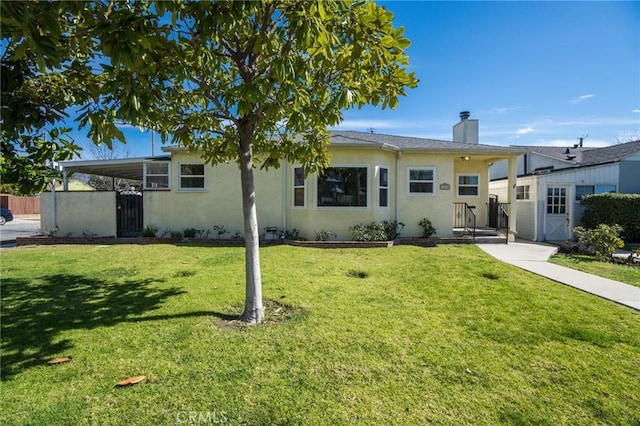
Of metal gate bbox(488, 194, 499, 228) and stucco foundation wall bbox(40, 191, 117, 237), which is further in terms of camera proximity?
metal gate bbox(488, 194, 499, 228)

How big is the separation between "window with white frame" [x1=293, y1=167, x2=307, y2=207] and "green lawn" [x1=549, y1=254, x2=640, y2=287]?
7.80 m

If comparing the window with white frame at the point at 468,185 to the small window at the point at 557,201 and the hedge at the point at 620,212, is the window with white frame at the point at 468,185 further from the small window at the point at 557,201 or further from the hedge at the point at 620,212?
the hedge at the point at 620,212

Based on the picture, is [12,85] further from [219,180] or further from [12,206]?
[12,206]

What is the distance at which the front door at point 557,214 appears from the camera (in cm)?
1248

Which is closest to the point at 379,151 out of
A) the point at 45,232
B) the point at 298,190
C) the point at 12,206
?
the point at 298,190

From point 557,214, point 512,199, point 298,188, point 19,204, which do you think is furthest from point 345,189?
point 19,204

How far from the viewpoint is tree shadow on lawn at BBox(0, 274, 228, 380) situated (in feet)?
11.3

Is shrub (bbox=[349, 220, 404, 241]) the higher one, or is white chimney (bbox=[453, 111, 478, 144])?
white chimney (bbox=[453, 111, 478, 144])

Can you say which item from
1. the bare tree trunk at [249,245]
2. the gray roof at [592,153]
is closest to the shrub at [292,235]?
the bare tree trunk at [249,245]

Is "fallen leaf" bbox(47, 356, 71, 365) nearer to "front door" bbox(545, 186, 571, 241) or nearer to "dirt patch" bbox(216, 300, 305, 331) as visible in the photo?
"dirt patch" bbox(216, 300, 305, 331)

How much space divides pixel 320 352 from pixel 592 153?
22.4 meters

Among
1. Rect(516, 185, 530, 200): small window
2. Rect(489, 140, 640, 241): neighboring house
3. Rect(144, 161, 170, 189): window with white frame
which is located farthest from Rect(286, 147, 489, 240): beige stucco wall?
Rect(144, 161, 170, 189): window with white frame

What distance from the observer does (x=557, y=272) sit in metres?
7.02

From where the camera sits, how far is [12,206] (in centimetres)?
2919
